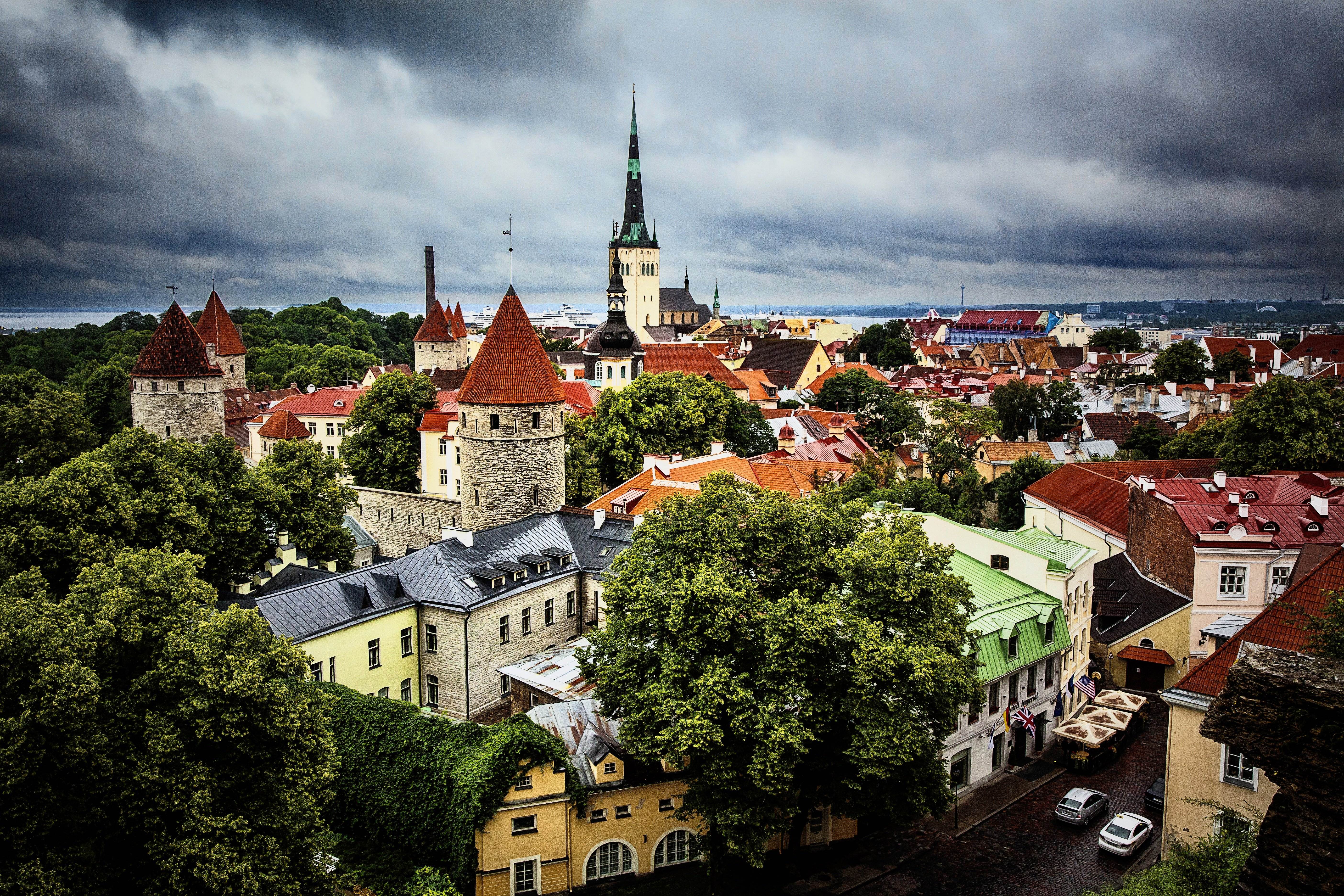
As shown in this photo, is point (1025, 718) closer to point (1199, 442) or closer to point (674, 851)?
point (674, 851)

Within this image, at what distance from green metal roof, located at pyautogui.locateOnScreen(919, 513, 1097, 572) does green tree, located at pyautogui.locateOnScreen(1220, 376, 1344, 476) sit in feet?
57.8

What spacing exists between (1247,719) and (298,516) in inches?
1248

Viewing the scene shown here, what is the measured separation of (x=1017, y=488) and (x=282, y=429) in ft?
155

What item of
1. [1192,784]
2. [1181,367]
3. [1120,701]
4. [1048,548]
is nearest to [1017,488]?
[1048,548]

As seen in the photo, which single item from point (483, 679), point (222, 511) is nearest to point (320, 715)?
point (483, 679)

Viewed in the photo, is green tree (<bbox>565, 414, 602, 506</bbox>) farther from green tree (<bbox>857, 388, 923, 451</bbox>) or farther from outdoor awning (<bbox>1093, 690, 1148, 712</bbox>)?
green tree (<bbox>857, 388, 923, 451</bbox>)

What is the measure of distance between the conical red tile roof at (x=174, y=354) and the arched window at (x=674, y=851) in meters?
39.0

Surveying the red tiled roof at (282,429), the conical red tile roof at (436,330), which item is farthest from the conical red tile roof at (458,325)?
the red tiled roof at (282,429)

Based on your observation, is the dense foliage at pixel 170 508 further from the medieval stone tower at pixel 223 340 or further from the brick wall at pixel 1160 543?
the medieval stone tower at pixel 223 340

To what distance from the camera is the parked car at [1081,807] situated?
23094 millimetres

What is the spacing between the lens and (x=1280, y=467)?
44.8 meters

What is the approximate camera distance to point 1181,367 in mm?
89750

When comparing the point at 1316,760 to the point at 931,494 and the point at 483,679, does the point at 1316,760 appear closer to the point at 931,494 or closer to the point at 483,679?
the point at 483,679

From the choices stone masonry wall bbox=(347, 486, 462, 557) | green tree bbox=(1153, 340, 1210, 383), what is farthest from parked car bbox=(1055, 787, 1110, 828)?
green tree bbox=(1153, 340, 1210, 383)
